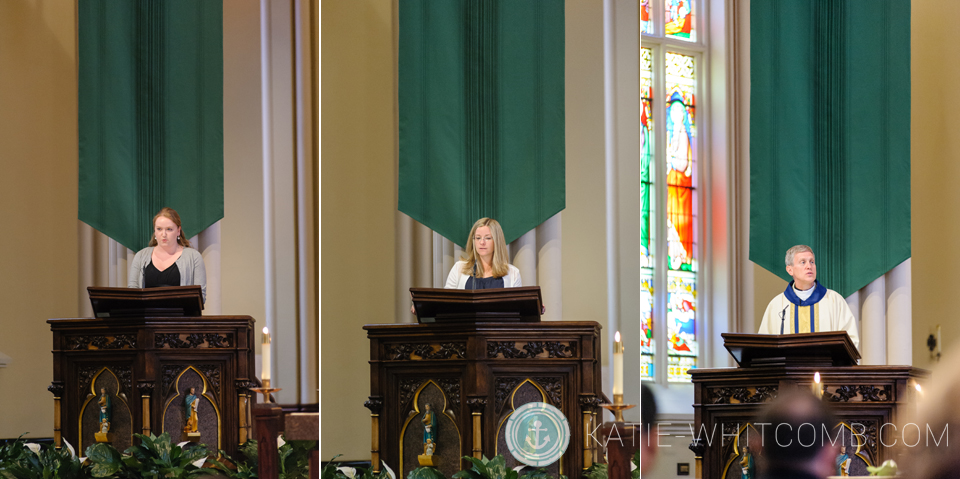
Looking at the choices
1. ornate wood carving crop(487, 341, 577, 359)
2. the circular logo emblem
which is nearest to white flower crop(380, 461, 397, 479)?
the circular logo emblem

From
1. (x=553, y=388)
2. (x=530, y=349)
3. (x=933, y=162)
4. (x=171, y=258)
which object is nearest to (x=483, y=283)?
(x=530, y=349)

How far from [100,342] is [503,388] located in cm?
165

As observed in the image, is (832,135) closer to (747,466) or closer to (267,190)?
(747,466)

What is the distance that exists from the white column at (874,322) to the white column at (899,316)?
0.03 meters

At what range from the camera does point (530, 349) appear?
3.56m

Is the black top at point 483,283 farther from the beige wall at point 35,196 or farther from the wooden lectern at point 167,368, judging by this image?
the beige wall at point 35,196

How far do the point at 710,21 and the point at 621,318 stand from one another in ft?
7.76

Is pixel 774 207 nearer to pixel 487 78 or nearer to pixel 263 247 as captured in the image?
pixel 487 78

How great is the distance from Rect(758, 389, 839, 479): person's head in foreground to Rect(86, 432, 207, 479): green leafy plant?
7.55ft

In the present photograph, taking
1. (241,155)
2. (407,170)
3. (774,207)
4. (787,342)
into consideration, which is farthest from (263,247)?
(774,207)

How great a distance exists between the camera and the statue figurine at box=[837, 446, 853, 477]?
3803 millimetres

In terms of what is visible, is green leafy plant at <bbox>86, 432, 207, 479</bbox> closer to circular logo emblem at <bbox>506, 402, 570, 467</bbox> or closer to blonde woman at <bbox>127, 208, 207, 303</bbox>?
blonde woman at <bbox>127, 208, 207, 303</bbox>

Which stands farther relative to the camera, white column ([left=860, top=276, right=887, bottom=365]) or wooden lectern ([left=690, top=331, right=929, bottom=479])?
white column ([left=860, top=276, right=887, bottom=365])

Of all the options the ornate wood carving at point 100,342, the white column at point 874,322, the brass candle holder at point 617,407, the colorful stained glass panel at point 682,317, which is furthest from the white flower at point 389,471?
the white column at point 874,322
